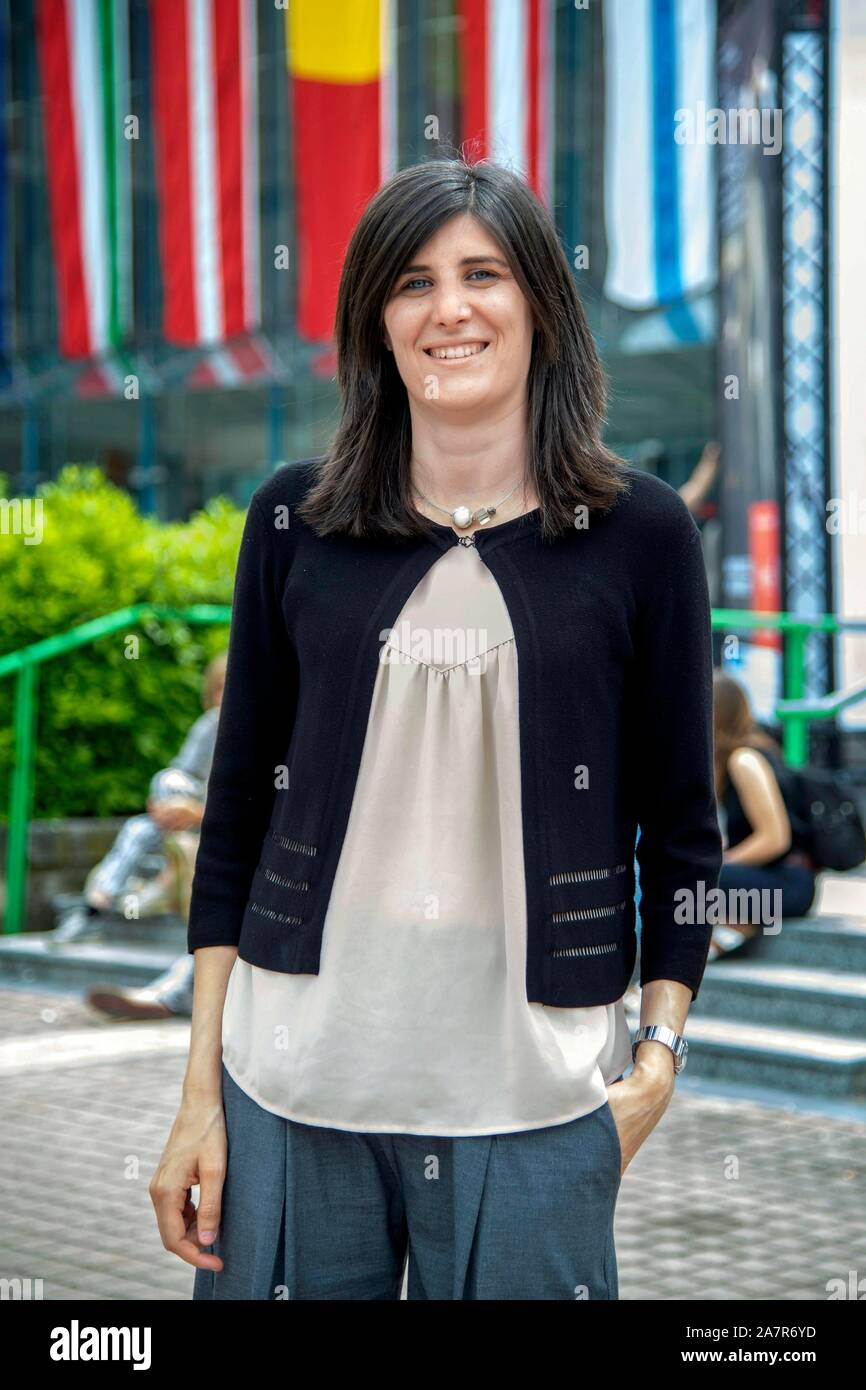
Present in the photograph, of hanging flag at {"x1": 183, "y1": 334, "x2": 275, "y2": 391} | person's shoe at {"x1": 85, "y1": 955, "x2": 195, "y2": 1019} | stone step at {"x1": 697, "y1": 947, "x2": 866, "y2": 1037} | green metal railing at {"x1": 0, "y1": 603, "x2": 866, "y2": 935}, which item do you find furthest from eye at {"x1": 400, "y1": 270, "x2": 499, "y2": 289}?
hanging flag at {"x1": 183, "y1": 334, "x2": 275, "y2": 391}

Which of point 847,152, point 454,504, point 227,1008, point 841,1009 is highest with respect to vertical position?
point 847,152

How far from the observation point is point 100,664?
9.48m

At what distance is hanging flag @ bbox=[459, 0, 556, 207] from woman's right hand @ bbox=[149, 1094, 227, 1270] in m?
13.1

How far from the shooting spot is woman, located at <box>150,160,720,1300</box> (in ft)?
Answer: 6.07

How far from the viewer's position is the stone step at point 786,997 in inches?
256

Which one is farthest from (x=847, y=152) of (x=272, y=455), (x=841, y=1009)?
(x=272, y=455)

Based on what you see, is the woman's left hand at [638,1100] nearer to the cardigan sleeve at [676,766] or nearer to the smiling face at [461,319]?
the cardigan sleeve at [676,766]

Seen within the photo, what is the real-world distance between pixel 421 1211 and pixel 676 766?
56cm

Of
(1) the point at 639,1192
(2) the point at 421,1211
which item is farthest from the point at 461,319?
(1) the point at 639,1192

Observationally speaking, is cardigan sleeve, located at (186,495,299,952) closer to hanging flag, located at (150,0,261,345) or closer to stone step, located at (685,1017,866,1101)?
stone step, located at (685,1017,866,1101)

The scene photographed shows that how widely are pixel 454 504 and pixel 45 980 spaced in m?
7.06

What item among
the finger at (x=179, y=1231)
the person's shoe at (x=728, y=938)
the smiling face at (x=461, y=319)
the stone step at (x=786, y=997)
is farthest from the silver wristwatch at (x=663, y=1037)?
the person's shoe at (x=728, y=938)

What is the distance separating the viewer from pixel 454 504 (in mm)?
2016
